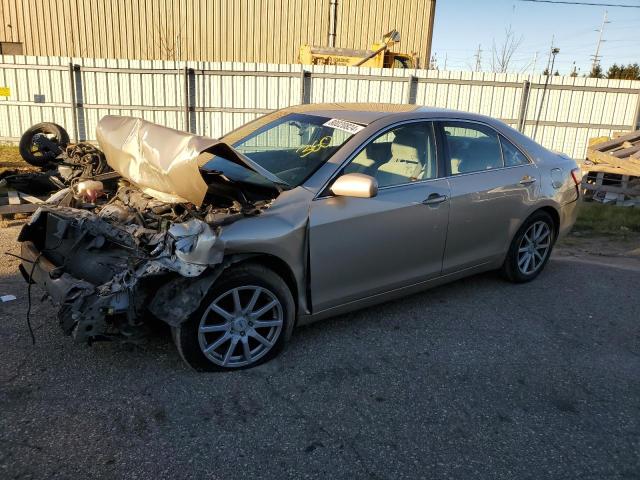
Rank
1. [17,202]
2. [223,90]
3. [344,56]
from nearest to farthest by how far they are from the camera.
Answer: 1. [17,202]
2. [223,90]
3. [344,56]

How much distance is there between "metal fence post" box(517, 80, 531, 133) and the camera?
13.8m

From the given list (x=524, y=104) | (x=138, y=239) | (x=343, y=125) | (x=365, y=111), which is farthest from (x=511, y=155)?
(x=524, y=104)

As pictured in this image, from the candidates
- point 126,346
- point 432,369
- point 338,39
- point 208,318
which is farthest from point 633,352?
point 338,39

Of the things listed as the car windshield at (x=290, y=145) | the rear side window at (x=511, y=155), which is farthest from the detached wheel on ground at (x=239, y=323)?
the rear side window at (x=511, y=155)

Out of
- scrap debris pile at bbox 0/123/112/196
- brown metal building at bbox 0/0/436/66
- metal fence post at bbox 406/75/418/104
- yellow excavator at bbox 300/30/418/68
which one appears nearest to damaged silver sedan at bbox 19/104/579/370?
scrap debris pile at bbox 0/123/112/196

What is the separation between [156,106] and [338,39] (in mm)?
10307

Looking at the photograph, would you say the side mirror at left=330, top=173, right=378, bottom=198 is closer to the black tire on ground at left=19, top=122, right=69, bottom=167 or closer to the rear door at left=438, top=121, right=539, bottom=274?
the rear door at left=438, top=121, right=539, bottom=274

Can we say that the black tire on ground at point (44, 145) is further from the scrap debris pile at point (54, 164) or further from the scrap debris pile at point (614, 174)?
the scrap debris pile at point (614, 174)

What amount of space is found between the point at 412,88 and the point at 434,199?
10.4 m

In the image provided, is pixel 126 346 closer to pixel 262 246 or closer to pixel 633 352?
pixel 262 246

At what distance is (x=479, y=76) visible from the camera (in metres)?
13.8

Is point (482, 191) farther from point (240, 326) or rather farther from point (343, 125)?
point (240, 326)

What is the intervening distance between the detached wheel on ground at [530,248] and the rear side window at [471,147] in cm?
73

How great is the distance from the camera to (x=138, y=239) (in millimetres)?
2998
